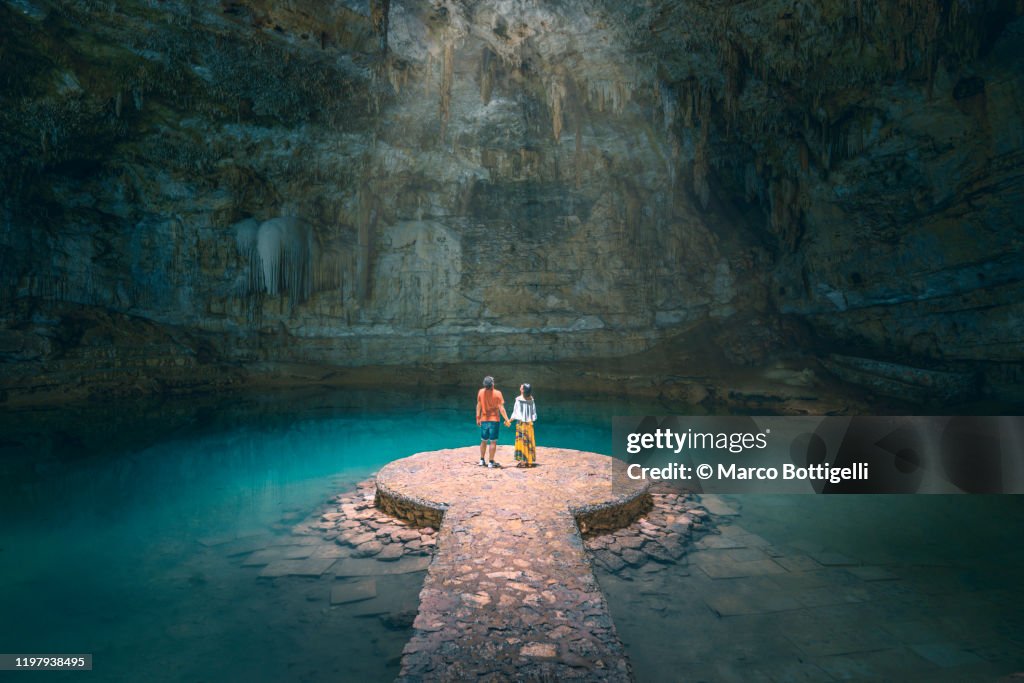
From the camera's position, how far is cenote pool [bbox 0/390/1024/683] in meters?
4.25

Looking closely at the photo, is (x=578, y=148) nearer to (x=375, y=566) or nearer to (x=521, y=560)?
(x=375, y=566)

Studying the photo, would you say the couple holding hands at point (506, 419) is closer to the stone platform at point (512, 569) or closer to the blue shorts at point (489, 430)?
the blue shorts at point (489, 430)

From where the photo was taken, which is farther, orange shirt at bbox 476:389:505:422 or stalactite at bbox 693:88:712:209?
stalactite at bbox 693:88:712:209

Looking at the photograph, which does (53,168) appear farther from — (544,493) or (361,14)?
(544,493)

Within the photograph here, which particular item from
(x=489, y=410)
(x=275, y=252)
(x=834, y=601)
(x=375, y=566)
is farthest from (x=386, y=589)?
(x=275, y=252)

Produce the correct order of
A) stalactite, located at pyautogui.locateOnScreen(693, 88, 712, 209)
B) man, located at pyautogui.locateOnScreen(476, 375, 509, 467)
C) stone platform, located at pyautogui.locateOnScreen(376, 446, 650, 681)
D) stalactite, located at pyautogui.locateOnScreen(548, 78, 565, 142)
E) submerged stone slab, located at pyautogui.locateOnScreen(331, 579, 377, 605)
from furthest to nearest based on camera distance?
stalactite, located at pyautogui.locateOnScreen(548, 78, 565, 142)
stalactite, located at pyautogui.locateOnScreen(693, 88, 712, 209)
man, located at pyautogui.locateOnScreen(476, 375, 509, 467)
submerged stone slab, located at pyautogui.locateOnScreen(331, 579, 377, 605)
stone platform, located at pyautogui.locateOnScreen(376, 446, 650, 681)

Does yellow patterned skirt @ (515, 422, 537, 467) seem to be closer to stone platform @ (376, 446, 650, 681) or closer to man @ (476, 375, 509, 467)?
stone platform @ (376, 446, 650, 681)

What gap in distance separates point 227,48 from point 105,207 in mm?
8612

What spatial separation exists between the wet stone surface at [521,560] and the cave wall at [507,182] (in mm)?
10642

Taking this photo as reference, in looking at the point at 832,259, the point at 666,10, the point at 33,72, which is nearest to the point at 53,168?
the point at 33,72

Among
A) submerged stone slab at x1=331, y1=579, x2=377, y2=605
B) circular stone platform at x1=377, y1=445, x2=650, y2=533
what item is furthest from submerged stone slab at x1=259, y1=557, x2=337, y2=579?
circular stone platform at x1=377, y1=445, x2=650, y2=533

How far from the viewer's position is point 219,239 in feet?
63.3

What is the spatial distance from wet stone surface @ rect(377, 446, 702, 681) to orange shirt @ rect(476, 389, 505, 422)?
2.50ft

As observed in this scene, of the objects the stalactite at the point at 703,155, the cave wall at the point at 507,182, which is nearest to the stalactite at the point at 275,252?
the cave wall at the point at 507,182
